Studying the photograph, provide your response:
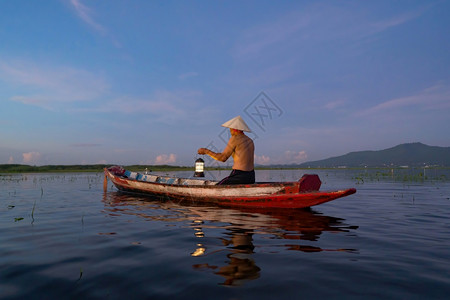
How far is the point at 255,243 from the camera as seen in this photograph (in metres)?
4.59

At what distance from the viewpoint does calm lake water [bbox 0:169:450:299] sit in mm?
2854

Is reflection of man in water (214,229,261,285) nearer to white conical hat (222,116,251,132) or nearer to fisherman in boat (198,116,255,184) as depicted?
fisherman in boat (198,116,255,184)

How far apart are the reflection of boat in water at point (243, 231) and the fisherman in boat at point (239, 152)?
1078 mm

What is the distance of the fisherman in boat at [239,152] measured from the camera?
8.38 meters

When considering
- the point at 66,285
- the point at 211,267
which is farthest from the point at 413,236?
the point at 66,285

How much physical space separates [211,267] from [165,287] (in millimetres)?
702

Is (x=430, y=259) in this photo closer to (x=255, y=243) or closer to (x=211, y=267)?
(x=255, y=243)

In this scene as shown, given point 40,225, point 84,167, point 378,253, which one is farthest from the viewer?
point 84,167

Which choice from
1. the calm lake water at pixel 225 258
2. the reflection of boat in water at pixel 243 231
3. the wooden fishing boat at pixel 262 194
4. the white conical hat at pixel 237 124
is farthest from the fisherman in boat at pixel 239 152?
the calm lake water at pixel 225 258

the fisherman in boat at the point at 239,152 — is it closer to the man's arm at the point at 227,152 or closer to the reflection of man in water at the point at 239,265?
the man's arm at the point at 227,152

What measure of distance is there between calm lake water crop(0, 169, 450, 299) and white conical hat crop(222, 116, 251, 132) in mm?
2793

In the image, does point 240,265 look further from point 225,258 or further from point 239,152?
point 239,152

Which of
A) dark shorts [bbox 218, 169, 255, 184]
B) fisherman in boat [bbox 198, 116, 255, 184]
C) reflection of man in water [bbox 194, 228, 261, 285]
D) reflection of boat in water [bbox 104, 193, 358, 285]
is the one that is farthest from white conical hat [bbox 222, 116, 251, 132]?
reflection of man in water [bbox 194, 228, 261, 285]

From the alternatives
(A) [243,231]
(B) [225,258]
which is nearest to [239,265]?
(B) [225,258]
